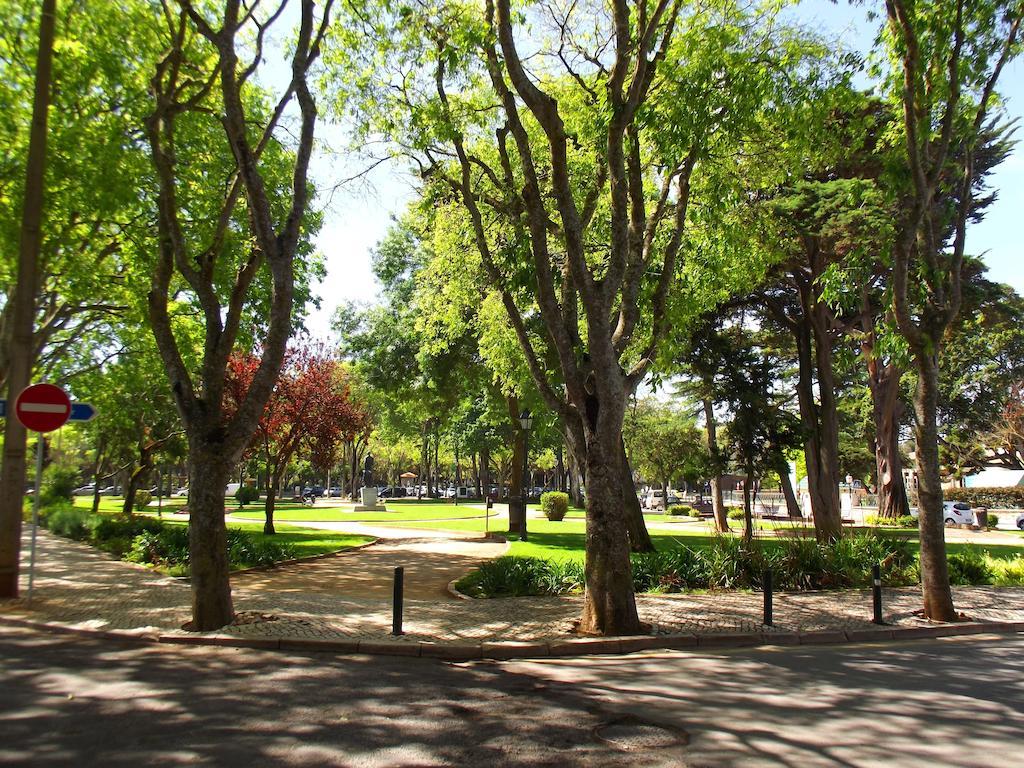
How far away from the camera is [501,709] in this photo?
600 cm

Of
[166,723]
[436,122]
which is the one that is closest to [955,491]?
[436,122]

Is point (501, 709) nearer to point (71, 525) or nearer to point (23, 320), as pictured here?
point (23, 320)

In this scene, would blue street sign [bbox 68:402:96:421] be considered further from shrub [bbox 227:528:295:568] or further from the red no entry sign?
shrub [bbox 227:528:295:568]

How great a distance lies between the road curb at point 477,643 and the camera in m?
8.45

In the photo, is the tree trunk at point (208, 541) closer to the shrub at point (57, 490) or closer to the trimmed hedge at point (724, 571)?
the trimmed hedge at point (724, 571)

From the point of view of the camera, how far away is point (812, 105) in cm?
997

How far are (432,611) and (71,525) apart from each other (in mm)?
16625

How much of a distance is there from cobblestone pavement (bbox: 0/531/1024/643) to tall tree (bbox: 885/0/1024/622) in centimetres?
176

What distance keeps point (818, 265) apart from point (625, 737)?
63.1ft

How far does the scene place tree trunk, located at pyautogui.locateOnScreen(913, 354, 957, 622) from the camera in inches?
414

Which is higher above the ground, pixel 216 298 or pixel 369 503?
pixel 216 298

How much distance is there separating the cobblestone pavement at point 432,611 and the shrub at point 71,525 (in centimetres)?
821

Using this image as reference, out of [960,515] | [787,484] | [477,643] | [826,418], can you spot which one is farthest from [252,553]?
[960,515]

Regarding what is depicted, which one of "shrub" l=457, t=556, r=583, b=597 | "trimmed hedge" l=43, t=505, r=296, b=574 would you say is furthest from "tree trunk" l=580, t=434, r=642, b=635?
"trimmed hedge" l=43, t=505, r=296, b=574
